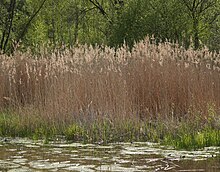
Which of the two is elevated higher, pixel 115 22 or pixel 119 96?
pixel 115 22

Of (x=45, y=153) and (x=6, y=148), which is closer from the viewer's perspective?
(x=45, y=153)

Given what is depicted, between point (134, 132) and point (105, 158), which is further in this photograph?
point (134, 132)

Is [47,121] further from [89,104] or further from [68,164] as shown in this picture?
[68,164]

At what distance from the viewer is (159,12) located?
16.7 metres

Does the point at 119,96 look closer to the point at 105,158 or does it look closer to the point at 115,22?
the point at 105,158

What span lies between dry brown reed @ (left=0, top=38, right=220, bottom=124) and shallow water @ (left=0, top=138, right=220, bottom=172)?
4.30 feet

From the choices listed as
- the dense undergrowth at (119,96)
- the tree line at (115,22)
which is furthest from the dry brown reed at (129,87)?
the tree line at (115,22)

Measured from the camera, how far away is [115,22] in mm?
→ 18031

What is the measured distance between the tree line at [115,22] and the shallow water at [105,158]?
11.8 ft

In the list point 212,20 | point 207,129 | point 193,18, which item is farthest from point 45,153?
point 212,20

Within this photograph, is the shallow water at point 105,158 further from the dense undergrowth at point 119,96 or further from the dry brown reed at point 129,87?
the dry brown reed at point 129,87

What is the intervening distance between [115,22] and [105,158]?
11798mm

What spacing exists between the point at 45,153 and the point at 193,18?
37.8 feet

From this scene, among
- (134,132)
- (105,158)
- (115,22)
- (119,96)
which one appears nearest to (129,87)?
(119,96)
